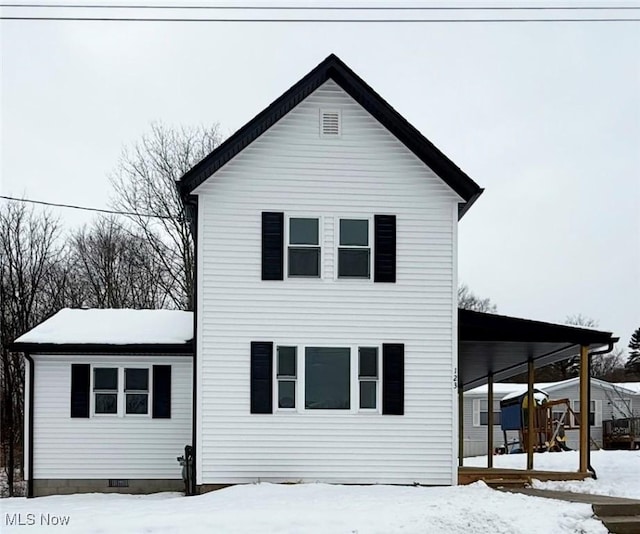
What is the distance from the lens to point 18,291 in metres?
35.9

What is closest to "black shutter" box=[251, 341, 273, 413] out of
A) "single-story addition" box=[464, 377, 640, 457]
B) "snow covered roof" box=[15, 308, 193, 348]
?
"snow covered roof" box=[15, 308, 193, 348]

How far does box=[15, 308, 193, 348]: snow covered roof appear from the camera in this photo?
18375mm

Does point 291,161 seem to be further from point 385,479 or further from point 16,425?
point 16,425

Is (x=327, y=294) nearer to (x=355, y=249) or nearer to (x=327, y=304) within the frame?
(x=327, y=304)

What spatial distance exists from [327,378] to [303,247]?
244 cm

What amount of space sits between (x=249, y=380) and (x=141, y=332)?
4.34m

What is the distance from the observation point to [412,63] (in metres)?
22.8

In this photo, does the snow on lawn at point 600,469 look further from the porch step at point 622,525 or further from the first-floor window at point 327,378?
the first-floor window at point 327,378

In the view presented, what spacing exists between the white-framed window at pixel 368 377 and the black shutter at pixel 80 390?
6147 mm

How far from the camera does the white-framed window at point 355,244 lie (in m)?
16.2

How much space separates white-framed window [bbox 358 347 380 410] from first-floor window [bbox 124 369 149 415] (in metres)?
5.17

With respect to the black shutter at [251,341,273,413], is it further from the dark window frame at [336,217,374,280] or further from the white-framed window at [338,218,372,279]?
the white-framed window at [338,218,372,279]

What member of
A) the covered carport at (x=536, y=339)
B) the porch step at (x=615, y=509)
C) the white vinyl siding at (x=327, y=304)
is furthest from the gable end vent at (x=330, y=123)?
the porch step at (x=615, y=509)

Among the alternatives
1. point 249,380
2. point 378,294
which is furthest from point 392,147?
point 249,380
